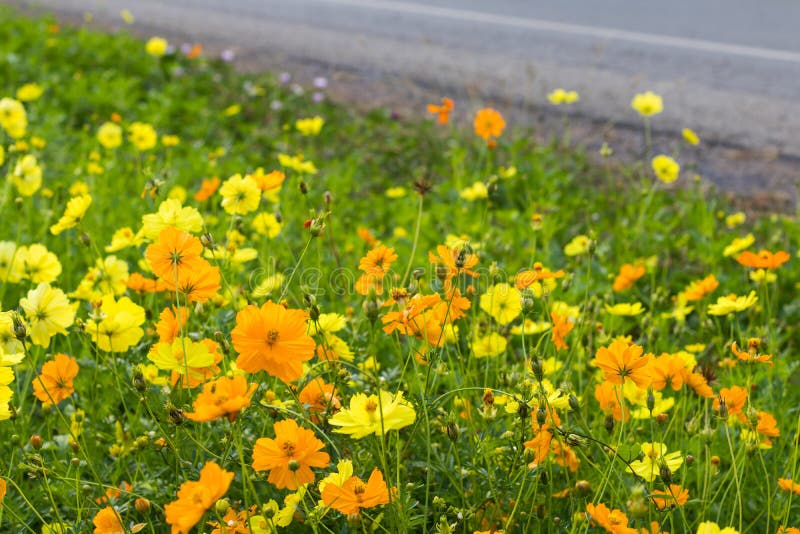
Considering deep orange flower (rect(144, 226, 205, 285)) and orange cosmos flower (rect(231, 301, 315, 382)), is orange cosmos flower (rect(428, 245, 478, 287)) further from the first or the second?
deep orange flower (rect(144, 226, 205, 285))

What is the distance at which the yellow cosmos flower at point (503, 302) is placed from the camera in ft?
5.61

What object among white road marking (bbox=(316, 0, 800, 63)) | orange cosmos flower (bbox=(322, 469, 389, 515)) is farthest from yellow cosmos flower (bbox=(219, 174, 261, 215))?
white road marking (bbox=(316, 0, 800, 63))

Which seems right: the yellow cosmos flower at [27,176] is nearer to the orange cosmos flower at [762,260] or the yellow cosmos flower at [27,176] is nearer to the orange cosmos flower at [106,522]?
the orange cosmos flower at [106,522]

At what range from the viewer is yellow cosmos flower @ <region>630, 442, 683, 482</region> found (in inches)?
53.9

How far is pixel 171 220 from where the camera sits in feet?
5.43

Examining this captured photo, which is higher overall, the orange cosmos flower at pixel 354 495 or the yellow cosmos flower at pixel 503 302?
the yellow cosmos flower at pixel 503 302

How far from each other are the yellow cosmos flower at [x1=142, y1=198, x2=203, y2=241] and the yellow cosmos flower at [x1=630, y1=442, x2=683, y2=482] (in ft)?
2.82

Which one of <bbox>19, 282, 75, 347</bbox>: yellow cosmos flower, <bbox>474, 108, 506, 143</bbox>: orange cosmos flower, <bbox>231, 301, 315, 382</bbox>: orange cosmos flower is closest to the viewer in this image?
<bbox>231, 301, 315, 382</bbox>: orange cosmos flower

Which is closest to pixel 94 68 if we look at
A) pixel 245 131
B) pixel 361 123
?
pixel 245 131

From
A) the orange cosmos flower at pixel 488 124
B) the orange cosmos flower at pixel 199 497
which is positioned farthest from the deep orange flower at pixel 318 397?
the orange cosmos flower at pixel 488 124

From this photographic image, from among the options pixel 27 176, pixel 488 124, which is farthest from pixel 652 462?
pixel 27 176

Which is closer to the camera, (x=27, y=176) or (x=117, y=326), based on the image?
(x=117, y=326)

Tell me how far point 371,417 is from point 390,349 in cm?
106

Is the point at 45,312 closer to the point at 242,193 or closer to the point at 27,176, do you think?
the point at 242,193
